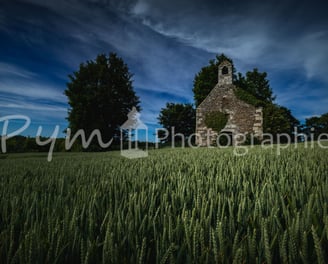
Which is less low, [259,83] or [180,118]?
[259,83]

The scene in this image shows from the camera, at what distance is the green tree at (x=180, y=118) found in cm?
3694

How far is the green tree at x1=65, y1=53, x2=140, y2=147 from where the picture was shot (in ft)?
71.7

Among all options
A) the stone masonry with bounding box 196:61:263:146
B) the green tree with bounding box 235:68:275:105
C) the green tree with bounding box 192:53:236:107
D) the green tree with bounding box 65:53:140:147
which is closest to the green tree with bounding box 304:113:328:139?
the green tree with bounding box 235:68:275:105

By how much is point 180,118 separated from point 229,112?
16.8 m

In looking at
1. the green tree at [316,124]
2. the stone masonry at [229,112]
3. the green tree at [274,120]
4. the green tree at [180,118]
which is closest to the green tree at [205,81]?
the green tree at [180,118]

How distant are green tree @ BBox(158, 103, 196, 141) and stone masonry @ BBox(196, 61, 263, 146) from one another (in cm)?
1515

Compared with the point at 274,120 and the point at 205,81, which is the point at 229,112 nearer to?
the point at 274,120

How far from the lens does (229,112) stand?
20297 millimetres

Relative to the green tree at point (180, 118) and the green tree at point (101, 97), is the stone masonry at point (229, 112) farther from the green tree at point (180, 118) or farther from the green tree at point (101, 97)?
the green tree at point (180, 118)

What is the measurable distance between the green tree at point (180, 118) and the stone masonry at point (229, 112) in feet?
49.7

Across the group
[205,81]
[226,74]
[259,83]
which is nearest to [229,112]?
[226,74]

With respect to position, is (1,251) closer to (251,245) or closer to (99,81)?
(251,245)

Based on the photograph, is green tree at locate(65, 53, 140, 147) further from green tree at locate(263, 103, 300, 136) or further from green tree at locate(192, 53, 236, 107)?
green tree at locate(263, 103, 300, 136)

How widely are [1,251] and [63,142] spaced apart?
777 inches
